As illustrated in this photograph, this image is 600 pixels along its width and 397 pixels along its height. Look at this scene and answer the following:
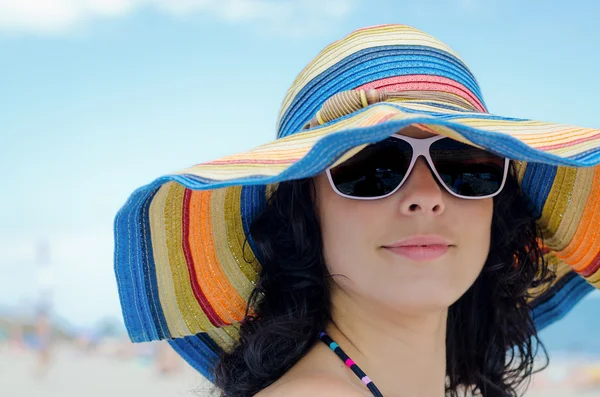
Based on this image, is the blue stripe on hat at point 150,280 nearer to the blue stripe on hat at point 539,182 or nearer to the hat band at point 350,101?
Result: the hat band at point 350,101

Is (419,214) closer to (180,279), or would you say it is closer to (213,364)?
(180,279)

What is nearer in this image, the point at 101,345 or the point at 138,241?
the point at 138,241

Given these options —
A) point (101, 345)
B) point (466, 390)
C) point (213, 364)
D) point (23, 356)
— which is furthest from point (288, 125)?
point (101, 345)

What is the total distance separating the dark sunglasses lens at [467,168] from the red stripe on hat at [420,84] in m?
0.22

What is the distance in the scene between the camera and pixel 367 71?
1.75 metres

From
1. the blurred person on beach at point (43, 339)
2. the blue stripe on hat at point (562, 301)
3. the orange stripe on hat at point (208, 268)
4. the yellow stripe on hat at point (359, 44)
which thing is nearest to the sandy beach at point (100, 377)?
the blurred person on beach at point (43, 339)

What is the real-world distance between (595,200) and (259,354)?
40.5 inches

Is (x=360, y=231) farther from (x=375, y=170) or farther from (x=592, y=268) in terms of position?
(x=592, y=268)

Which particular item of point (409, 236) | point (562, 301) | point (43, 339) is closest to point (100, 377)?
point (43, 339)

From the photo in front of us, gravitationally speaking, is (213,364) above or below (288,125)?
below

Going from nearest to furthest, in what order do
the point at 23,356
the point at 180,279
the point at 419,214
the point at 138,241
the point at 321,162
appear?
the point at 321,162 → the point at 419,214 → the point at 138,241 → the point at 180,279 → the point at 23,356

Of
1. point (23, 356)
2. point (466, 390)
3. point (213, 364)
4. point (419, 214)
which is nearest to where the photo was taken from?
point (419, 214)

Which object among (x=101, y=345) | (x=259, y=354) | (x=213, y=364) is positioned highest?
(x=259, y=354)

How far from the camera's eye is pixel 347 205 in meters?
1.65
